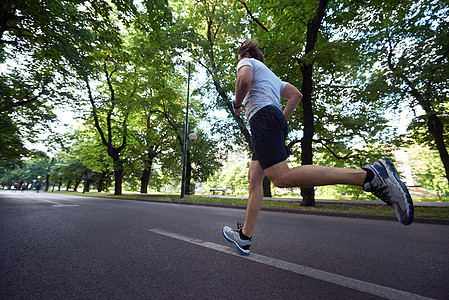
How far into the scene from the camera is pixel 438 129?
416 inches

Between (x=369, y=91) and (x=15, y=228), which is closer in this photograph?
(x=15, y=228)

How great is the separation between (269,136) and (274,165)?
0.27 meters

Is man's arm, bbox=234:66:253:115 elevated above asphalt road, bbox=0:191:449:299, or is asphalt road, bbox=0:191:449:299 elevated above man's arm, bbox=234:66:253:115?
man's arm, bbox=234:66:253:115

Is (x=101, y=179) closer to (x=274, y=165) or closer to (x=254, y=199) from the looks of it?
(x=254, y=199)

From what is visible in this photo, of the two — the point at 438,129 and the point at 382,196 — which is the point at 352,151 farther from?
the point at 382,196

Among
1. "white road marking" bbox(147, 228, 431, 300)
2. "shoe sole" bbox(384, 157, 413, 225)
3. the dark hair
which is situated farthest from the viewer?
the dark hair

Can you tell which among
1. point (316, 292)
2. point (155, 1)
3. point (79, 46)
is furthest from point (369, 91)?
point (79, 46)

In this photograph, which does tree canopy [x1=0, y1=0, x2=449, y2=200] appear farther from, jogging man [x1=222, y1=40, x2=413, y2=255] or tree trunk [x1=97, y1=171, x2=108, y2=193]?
tree trunk [x1=97, y1=171, x2=108, y2=193]

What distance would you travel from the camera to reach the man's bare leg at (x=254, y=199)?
2229mm

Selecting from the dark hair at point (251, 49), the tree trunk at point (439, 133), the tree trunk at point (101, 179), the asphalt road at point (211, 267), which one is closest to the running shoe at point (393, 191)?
the asphalt road at point (211, 267)

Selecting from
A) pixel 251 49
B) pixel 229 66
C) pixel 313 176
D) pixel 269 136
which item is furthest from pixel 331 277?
pixel 229 66

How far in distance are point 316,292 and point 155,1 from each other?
22.2 feet

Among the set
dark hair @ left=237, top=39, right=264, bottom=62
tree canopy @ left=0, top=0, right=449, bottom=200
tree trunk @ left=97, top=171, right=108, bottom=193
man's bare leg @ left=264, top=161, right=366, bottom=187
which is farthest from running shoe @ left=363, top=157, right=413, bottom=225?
tree trunk @ left=97, top=171, right=108, bottom=193

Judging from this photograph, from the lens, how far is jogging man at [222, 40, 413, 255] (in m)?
1.78
